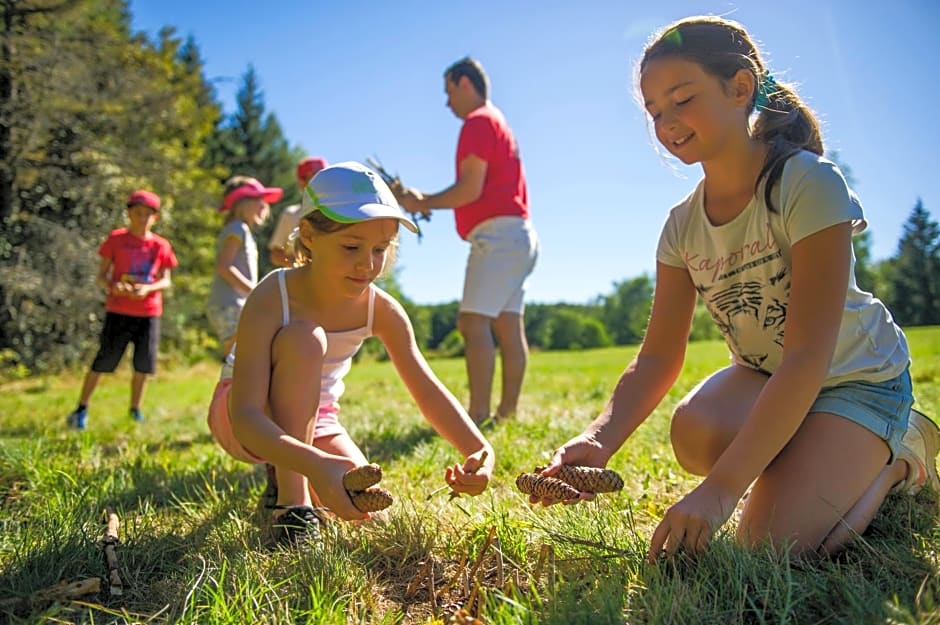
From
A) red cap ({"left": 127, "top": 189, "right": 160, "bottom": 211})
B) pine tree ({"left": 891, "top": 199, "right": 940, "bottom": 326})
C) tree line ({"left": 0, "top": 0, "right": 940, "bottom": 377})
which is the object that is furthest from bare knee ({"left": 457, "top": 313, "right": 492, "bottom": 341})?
pine tree ({"left": 891, "top": 199, "right": 940, "bottom": 326})

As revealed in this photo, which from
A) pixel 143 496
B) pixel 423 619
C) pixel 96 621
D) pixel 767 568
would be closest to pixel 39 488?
pixel 143 496

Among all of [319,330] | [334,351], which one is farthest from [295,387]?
[334,351]

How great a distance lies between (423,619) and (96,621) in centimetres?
70

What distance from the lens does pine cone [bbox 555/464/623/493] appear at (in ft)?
5.08

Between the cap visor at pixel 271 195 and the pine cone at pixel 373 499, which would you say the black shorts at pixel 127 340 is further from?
the pine cone at pixel 373 499

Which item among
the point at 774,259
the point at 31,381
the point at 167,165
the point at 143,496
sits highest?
the point at 167,165

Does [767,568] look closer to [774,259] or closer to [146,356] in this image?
[774,259]

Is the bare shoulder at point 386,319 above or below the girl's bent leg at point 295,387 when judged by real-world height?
above

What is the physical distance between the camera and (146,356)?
5.46 metres

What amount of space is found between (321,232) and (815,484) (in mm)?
1535

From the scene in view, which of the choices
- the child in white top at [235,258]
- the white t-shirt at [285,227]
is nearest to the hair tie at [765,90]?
the white t-shirt at [285,227]

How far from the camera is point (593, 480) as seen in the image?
1563mm

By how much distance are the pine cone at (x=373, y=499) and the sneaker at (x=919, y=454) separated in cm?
136

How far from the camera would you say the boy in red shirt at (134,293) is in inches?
214
